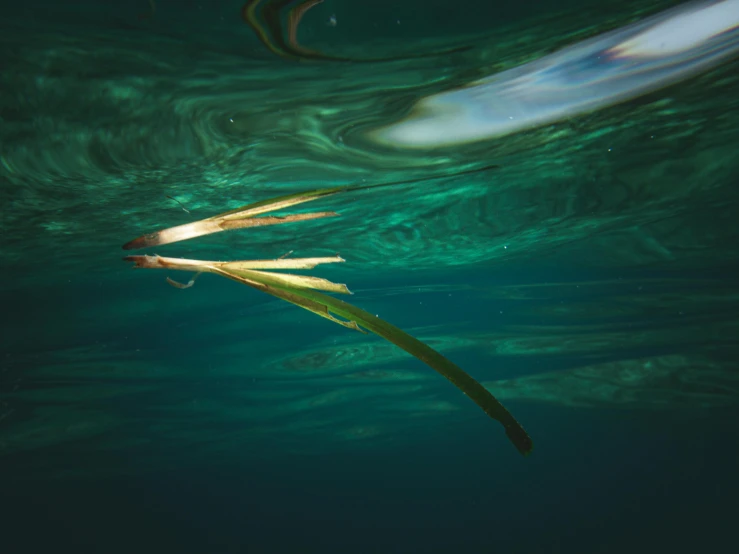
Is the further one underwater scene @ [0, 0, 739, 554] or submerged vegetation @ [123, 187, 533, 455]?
underwater scene @ [0, 0, 739, 554]

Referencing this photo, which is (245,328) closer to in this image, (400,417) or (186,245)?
(186,245)

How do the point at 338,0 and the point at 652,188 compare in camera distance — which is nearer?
the point at 338,0

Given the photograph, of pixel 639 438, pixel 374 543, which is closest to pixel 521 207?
pixel 639 438

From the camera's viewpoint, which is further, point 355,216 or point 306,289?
point 355,216

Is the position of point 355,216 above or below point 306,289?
above
